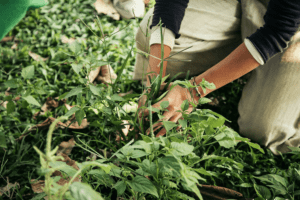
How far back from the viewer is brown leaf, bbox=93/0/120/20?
70.4 inches

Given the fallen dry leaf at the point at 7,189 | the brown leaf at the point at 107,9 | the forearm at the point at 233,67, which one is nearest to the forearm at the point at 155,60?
the forearm at the point at 233,67

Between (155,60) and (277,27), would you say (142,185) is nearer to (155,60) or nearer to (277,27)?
(155,60)

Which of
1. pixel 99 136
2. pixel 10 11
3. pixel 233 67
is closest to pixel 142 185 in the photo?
pixel 99 136

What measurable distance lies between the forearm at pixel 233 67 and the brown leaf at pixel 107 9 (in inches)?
41.5

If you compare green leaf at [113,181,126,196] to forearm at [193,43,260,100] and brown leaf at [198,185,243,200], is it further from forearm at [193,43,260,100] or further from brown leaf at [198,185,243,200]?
forearm at [193,43,260,100]

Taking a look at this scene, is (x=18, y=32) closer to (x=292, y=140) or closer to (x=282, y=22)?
(x=282, y=22)

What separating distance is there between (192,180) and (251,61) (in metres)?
0.70

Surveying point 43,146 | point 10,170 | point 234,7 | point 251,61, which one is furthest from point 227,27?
point 10,170

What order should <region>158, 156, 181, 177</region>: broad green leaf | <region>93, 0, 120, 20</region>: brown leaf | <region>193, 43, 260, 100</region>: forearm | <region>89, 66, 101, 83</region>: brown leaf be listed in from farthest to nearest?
1. <region>93, 0, 120, 20</region>: brown leaf
2. <region>89, 66, 101, 83</region>: brown leaf
3. <region>193, 43, 260, 100</region>: forearm
4. <region>158, 156, 181, 177</region>: broad green leaf

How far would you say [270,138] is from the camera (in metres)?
1.12

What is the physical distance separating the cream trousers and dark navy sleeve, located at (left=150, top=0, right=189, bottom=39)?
0.13m

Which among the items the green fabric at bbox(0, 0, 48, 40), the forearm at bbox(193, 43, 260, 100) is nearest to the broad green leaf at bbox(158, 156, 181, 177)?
the forearm at bbox(193, 43, 260, 100)

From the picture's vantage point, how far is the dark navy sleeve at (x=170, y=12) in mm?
Result: 1062

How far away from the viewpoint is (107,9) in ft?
5.93
